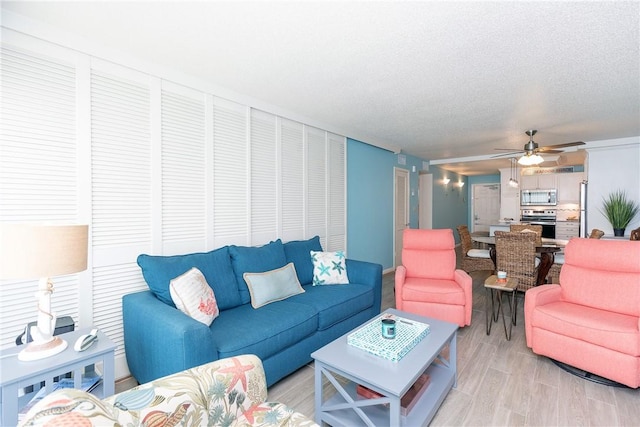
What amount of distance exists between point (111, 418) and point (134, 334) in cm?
141

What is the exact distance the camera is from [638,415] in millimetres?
1835

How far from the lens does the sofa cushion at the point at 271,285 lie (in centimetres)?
251

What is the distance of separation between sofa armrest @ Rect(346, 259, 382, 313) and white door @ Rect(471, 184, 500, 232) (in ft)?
27.1

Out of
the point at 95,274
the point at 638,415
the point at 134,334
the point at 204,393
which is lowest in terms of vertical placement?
the point at 638,415

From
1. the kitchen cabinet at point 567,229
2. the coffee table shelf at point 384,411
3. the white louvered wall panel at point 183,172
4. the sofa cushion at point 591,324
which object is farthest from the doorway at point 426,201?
the white louvered wall panel at point 183,172

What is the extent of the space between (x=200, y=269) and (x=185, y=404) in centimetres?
139

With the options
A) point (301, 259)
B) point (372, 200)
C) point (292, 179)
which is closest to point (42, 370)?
point (301, 259)

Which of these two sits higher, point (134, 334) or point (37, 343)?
point (37, 343)

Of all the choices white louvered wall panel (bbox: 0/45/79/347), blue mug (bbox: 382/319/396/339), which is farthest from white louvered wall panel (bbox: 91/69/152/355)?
blue mug (bbox: 382/319/396/339)

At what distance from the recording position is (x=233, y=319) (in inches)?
86.6

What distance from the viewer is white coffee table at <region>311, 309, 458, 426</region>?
4.88ft

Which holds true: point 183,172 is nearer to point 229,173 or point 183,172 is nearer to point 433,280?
point 229,173

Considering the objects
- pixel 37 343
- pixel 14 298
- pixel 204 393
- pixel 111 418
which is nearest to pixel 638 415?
pixel 204 393

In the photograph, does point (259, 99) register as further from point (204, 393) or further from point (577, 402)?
point (577, 402)
